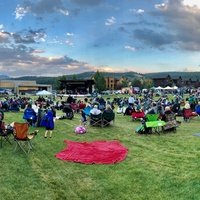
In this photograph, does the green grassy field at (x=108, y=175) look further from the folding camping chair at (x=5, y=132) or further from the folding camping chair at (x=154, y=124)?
the folding camping chair at (x=154, y=124)

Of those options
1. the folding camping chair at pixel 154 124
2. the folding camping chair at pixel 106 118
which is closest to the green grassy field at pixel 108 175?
the folding camping chair at pixel 154 124

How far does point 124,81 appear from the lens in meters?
178

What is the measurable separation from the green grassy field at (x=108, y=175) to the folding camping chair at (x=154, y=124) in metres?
2.86

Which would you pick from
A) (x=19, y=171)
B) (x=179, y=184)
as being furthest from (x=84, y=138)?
(x=179, y=184)

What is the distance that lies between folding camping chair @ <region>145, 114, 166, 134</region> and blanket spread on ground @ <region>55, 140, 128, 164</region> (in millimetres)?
3121

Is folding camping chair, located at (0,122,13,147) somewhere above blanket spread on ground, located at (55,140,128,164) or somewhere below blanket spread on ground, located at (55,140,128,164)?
above

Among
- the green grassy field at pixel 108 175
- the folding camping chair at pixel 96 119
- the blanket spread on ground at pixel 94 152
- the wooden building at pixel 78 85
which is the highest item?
the wooden building at pixel 78 85

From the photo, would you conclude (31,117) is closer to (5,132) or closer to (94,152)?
(5,132)

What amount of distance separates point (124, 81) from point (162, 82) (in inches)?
714

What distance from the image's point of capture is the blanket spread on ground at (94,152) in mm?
12875

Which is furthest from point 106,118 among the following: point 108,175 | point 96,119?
point 108,175

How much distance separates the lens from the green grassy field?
9.23m

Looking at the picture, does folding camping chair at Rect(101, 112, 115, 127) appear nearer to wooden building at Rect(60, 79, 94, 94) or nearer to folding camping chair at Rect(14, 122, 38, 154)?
folding camping chair at Rect(14, 122, 38, 154)

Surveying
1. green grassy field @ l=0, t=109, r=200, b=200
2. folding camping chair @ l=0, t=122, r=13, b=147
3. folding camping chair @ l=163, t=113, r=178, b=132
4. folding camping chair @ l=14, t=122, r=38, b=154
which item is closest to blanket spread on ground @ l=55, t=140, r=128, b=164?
green grassy field @ l=0, t=109, r=200, b=200
